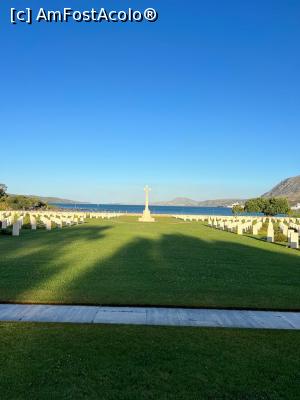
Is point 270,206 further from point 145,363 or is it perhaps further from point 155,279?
point 145,363

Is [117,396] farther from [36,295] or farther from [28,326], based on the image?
[36,295]

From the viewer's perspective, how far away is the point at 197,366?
4379 millimetres

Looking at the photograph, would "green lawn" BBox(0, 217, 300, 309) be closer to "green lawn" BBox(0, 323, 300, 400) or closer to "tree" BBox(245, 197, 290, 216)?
"green lawn" BBox(0, 323, 300, 400)

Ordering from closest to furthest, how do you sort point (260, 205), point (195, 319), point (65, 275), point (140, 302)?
point (195, 319) → point (140, 302) → point (65, 275) → point (260, 205)

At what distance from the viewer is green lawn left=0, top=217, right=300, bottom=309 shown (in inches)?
289

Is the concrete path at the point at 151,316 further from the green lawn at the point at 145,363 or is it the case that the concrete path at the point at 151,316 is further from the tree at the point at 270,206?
the tree at the point at 270,206

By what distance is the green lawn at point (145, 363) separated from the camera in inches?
150

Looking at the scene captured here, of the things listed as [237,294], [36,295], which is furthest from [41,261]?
[237,294]

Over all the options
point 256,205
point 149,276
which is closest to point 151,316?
point 149,276

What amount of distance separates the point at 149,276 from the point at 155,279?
0.36m

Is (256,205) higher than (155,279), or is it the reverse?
(256,205)

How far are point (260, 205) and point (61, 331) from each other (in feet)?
235

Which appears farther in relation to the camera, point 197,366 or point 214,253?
point 214,253

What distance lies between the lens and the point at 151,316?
623 cm
